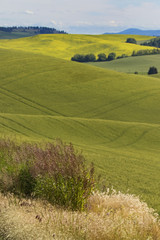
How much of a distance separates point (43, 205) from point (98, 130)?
28.3 metres

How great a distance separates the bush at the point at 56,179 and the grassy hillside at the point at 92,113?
3587 mm

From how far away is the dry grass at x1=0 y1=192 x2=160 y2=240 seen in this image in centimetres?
622

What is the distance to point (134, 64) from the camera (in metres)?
124

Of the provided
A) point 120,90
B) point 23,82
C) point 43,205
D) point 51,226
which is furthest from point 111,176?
point 23,82

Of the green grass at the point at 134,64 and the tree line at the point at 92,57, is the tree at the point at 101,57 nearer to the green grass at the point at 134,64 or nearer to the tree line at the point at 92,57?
the tree line at the point at 92,57

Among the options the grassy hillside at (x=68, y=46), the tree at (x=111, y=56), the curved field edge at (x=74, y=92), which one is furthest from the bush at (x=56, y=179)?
the tree at (x=111, y=56)

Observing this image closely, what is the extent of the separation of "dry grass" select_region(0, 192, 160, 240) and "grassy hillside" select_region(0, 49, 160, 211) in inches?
145

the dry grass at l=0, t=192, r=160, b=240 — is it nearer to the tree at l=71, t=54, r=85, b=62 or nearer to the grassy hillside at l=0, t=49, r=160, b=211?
the grassy hillside at l=0, t=49, r=160, b=211

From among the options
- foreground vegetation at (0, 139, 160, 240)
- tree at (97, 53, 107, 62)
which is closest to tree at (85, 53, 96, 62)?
tree at (97, 53, 107, 62)

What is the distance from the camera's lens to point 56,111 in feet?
165

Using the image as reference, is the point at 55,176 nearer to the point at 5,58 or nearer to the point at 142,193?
the point at 142,193

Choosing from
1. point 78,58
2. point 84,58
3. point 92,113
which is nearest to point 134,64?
point 84,58

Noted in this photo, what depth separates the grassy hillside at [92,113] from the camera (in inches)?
712

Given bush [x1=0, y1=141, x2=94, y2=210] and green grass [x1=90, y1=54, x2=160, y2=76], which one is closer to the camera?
bush [x1=0, y1=141, x2=94, y2=210]
